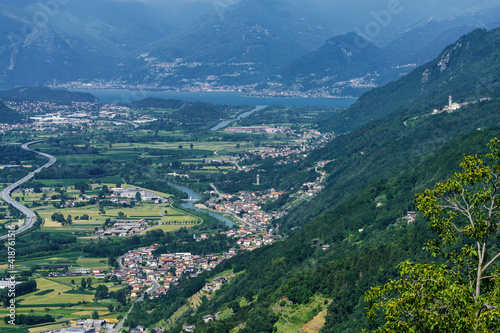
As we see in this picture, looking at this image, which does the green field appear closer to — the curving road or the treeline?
the treeline

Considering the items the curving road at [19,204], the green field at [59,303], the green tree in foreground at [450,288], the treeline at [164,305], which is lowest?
the treeline at [164,305]

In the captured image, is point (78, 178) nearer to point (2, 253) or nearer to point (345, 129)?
point (2, 253)

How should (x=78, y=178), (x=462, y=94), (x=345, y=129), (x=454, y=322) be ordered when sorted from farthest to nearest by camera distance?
(x=345, y=129) → (x=78, y=178) → (x=462, y=94) → (x=454, y=322)

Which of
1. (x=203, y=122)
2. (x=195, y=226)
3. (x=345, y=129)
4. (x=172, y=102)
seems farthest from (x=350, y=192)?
(x=172, y=102)

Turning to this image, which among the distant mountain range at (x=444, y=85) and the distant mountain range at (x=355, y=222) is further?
the distant mountain range at (x=444, y=85)

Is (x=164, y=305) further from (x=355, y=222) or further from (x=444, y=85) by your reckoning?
(x=444, y=85)

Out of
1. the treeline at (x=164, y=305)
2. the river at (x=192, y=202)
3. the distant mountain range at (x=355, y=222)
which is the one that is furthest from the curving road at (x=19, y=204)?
the distant mountain range at (x=355, y=222)

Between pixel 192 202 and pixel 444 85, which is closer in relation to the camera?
pixel 192 202

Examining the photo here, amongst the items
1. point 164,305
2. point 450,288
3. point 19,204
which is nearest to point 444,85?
point 19,204

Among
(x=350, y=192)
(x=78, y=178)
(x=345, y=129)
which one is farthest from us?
(x=345, y=129)

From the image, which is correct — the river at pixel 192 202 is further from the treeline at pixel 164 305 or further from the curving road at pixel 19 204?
the treeline at pixel 164 305

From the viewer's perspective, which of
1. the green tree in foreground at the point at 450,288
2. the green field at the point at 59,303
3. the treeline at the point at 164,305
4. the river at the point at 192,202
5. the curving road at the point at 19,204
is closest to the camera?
the green tree in foreground at the point at 450,288
